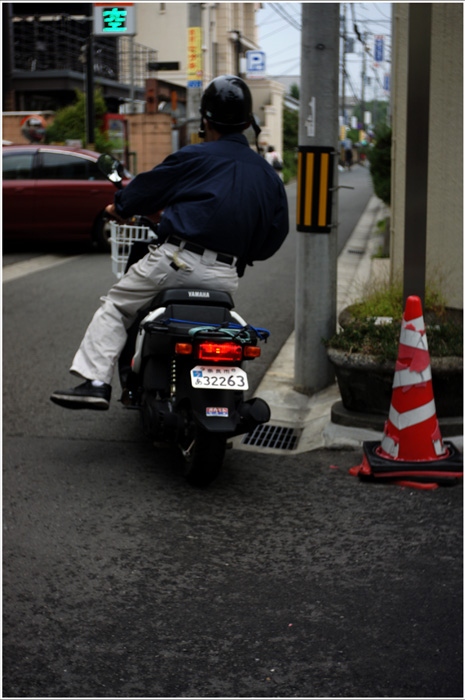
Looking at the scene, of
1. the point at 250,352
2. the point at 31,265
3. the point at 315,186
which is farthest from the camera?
the point at 31,265

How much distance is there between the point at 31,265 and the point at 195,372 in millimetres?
9552

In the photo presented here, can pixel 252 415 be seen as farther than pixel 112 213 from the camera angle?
No

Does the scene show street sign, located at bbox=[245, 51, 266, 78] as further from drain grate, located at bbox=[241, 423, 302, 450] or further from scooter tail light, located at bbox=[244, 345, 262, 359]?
scooter tail light, located at bbox=[244, 345, 262, 359]

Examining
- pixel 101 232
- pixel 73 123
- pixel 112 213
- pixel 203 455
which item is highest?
pixel 73 123

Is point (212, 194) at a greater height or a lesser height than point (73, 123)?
lesser

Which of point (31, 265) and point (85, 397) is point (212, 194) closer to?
point (85, 397)

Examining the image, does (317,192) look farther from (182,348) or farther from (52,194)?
(52,194)

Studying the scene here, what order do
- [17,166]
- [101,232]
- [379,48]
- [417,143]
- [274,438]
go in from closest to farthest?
[417,143], [274,438], [17,166], [101,232], [379,48]

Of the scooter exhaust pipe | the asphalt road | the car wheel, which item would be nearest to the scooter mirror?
the scooter exhaust pipe

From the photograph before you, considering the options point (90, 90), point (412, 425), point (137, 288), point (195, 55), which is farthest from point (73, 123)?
point (412, 425)

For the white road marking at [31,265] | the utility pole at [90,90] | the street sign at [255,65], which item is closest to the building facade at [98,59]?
the street sign at [255,65]

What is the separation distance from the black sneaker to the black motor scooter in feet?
0.71

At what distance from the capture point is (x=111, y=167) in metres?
5.00

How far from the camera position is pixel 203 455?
15.3ft
